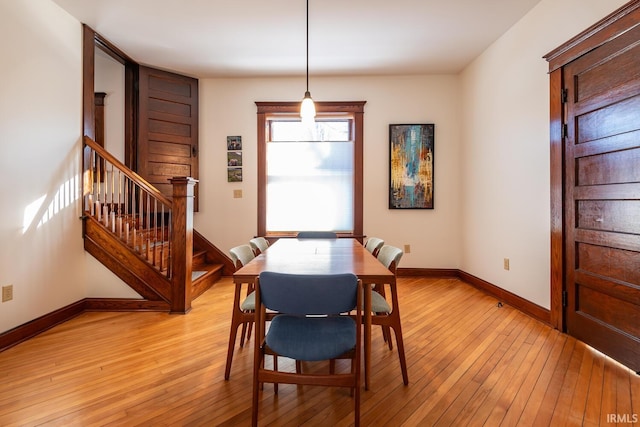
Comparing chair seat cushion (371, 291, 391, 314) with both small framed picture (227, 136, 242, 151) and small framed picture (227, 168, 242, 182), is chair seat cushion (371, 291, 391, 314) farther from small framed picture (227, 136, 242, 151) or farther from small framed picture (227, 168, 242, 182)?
small framed picture (227, 136, 242, 151)

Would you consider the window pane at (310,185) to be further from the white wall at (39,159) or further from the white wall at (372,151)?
the white wall at (39,159)

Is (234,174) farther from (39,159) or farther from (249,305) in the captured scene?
(249,305)

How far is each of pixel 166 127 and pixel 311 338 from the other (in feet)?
12.3

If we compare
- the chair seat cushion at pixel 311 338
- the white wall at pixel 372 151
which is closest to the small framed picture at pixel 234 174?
the white wall at pixel 372 151

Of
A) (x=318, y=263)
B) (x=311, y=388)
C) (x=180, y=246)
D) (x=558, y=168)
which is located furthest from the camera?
(x=180, y=246)

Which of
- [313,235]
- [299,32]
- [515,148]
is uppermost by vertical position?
[299,32]

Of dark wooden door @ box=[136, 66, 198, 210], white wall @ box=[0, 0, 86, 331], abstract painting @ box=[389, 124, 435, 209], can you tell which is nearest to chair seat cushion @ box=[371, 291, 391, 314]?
abstract painting @ box=[389, 124, 435, 209]

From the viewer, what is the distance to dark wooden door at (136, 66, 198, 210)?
3.83 metres

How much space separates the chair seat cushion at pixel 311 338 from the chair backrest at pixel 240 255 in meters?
0.60

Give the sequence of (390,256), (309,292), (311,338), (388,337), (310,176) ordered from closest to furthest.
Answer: (309,292) → (311,338) → (390,256) → (388,337) → (310,176)

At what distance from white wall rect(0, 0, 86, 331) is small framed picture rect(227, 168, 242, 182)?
1729 millimetres

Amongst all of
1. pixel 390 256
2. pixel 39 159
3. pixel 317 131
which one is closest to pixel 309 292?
pixel 390 256

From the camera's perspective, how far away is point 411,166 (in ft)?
13.7

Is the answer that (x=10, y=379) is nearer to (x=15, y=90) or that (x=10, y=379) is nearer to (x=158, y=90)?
(x=15, y=90)
